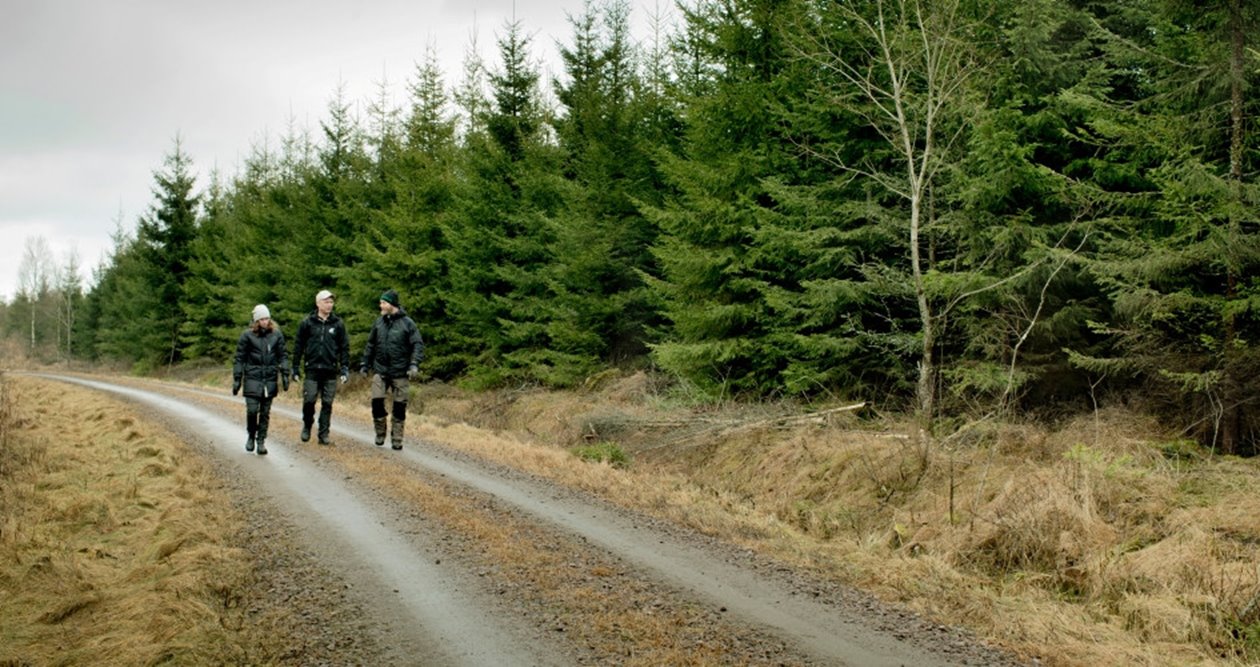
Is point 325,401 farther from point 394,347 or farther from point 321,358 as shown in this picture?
point 394,347

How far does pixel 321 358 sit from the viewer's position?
37.9ft

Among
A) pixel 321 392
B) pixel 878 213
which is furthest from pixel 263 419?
pixel 878 213

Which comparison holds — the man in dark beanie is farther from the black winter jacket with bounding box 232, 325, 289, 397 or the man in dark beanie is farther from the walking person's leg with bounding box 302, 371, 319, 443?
the black winter jacket with bounding box 232, 325, 289, 397

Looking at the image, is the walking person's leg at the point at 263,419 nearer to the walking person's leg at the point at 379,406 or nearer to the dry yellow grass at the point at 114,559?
the dry yellow grass at the point at 114,559

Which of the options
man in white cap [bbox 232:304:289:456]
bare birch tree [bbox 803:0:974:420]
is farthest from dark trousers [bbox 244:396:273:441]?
bare birch tree [bbox 803:0:974:420]

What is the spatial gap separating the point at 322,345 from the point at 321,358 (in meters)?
0.23

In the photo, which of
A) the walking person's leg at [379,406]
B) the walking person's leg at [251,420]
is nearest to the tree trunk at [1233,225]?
the walking person's leg at [379,406]

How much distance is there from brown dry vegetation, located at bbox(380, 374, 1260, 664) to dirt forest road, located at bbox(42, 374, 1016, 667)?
2.15 ft

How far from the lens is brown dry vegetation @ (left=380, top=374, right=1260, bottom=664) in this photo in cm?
513

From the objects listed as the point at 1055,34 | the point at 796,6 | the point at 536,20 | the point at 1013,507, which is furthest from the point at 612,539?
the point at 536,20

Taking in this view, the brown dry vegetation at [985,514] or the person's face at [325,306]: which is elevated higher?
the person's face at [325,306]

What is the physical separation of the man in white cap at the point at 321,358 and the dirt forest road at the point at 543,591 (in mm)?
2767

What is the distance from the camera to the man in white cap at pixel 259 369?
35.3 ft

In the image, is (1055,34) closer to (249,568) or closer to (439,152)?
(249,568)
